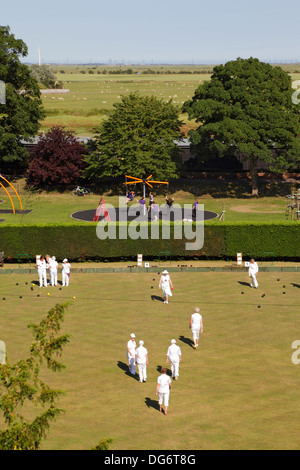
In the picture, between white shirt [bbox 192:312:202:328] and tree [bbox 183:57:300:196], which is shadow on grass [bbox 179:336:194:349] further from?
tree [bbox 183:57:300:196]

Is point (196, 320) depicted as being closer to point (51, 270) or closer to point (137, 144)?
point (51, 270)

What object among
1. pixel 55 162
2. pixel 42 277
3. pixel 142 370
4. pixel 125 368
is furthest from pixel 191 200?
pixel 142 370

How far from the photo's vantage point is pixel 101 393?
2089 centimetres

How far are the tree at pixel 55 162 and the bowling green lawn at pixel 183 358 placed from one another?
28078 millimetres

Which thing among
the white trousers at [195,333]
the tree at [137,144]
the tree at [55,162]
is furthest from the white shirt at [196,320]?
the tree at [55,162]

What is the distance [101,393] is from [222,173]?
49.9 meters

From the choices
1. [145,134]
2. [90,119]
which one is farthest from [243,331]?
[90,119]

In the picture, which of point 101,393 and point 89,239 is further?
point 89,239

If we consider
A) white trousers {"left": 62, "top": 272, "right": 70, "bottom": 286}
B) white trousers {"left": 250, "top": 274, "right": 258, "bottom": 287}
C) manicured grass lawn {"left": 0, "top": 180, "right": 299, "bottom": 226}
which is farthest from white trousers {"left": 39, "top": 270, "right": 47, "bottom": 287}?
manicured grass lawn {"left": 0, "top": 180, "right": 299, "bottom": 226}

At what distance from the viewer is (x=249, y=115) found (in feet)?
195

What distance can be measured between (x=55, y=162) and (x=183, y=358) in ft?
141

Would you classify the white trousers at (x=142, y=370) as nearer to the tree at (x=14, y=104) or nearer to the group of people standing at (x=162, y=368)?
the group of people standing at (x=162, y=368)

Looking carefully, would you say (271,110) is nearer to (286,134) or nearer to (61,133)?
(286,134)

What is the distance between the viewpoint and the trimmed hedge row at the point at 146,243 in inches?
1563
